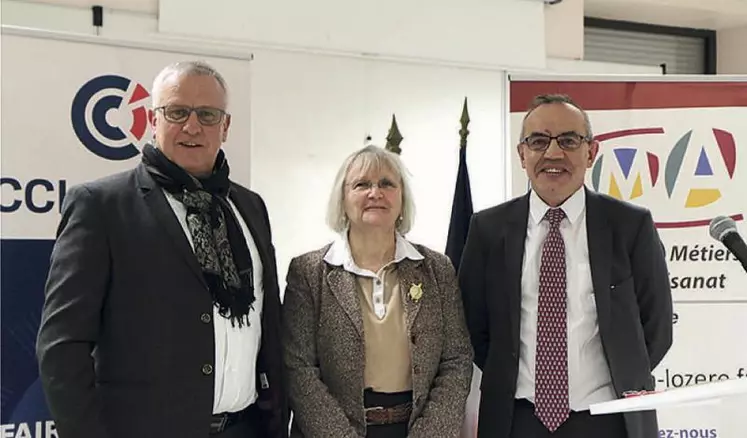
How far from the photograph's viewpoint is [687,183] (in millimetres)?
3254

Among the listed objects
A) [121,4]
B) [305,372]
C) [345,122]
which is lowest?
[305,372]

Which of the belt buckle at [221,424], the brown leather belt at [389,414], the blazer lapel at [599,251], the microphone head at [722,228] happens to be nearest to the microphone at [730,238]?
the microphone head at [722,228]

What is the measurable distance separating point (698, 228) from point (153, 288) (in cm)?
230

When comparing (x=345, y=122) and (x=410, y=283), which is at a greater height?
(x=345, y=122)

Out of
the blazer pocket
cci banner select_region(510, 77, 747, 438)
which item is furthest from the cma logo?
the blazer pocket

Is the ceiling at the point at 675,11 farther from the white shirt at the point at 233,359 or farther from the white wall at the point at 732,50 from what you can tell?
the white shirt at the point at 233,359

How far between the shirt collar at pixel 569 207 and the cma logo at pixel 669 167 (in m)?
0.91

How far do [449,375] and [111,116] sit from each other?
135cm

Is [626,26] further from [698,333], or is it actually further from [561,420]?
[561,420]

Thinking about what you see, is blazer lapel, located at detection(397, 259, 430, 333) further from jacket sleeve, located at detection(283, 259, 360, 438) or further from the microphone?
the microphone

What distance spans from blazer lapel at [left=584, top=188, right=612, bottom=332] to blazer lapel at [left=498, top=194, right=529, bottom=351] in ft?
0.61

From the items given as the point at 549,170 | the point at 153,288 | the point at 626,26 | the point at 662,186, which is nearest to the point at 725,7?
the point at 626,26

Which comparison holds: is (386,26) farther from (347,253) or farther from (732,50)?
(732,50)

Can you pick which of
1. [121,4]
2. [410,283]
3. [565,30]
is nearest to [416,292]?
[410,283]
